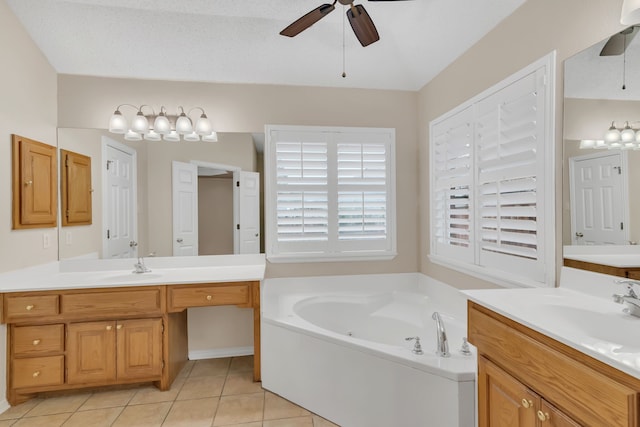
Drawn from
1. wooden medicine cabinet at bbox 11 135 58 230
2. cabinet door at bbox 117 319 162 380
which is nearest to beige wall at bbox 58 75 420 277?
wooden medicine cabinet at bbox 11 135 58 230

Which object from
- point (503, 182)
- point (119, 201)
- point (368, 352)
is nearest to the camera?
point (368, 352)

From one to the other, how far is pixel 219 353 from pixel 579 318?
274cm

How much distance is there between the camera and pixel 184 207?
2943 millimetres

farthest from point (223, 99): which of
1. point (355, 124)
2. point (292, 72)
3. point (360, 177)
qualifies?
point (360, 177)

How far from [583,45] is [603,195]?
28.3 inches

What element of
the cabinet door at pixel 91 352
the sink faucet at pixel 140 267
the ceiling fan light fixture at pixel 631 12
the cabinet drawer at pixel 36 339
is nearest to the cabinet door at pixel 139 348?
the cabinet door at pixel 91 352

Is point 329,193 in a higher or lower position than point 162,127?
lower

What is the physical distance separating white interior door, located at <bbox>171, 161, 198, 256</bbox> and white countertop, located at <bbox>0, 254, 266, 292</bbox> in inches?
5.0

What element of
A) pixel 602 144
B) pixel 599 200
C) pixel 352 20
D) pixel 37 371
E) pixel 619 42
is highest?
pixel 352 20

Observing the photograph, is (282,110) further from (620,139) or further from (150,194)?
(620,139)

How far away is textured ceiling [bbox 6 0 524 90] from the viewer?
229 centimetres

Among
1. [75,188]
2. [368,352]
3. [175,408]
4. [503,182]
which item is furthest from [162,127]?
[503,182]

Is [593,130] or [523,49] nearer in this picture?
[593,130]

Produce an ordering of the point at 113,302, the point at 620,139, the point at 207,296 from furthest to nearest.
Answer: the point at 207,296
the point at 113,302
the point at 620,139
